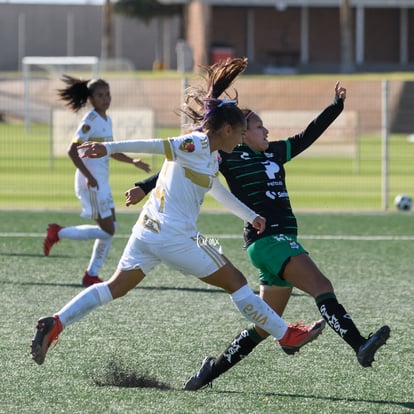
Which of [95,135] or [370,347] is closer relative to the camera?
[370,347]

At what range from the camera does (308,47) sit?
63.1 metres

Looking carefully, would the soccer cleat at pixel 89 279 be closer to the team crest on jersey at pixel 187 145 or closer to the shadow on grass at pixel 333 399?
the shadow on grass at pixel 333 399

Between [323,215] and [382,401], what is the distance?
32.6 ft

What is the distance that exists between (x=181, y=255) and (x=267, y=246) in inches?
25.6

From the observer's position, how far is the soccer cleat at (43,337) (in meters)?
6.36

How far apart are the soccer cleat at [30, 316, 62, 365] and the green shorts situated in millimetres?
1199

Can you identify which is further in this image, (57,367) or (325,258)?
(325,258)

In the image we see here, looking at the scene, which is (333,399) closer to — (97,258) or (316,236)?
(97,258)

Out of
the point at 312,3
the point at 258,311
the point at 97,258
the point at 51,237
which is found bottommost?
the point at 97,258

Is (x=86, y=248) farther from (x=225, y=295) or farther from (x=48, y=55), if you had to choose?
(x=48, y=55)

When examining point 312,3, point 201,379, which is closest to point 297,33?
point 312,3

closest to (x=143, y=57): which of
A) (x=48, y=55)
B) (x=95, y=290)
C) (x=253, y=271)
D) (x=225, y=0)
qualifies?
(x=48, y=55)

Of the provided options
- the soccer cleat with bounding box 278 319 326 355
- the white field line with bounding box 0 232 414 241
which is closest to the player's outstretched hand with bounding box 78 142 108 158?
the soccer cleat with bounding box 278 319 326 355

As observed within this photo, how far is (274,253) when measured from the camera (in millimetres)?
6664
